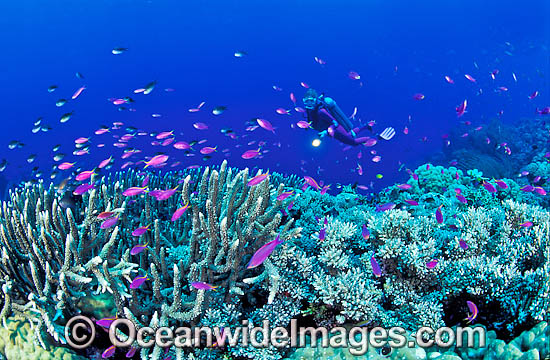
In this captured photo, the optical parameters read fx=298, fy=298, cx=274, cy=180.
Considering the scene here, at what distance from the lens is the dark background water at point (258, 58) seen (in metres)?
51.1

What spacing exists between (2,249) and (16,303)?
582 millimetres

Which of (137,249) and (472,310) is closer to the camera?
(472,310)

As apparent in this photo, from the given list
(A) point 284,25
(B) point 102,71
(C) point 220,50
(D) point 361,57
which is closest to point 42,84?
(B) point 102,71

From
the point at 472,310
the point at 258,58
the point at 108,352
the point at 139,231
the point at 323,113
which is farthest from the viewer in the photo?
the point at 258,58

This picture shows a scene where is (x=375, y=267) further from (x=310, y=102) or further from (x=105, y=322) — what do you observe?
(x=310, y=102)

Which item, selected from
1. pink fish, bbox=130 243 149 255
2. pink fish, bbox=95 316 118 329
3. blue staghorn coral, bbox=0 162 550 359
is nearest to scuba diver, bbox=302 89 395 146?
blue staghorn coral, bbox=0 162 550 359

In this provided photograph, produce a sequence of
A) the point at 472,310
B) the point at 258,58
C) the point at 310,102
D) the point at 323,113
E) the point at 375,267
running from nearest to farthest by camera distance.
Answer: the point at 472,310 → the point at 375,267 → the point at 310,102 → the point at 323,113 → the point at 258,58

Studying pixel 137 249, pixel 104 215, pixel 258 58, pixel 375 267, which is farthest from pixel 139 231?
pixel 258 58

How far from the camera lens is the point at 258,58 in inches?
2660

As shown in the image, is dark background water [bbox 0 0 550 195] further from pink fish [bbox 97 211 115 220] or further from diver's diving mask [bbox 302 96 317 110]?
pink fish [bbox 97 211 115 220]

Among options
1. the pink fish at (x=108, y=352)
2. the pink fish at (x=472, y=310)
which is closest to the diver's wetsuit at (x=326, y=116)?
the pink fish at (x=472, y=310)

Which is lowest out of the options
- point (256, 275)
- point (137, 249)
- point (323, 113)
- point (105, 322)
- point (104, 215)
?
point (105, 322)

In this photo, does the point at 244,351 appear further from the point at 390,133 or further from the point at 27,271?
the point at 390,133

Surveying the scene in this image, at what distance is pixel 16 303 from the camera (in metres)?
2.95
